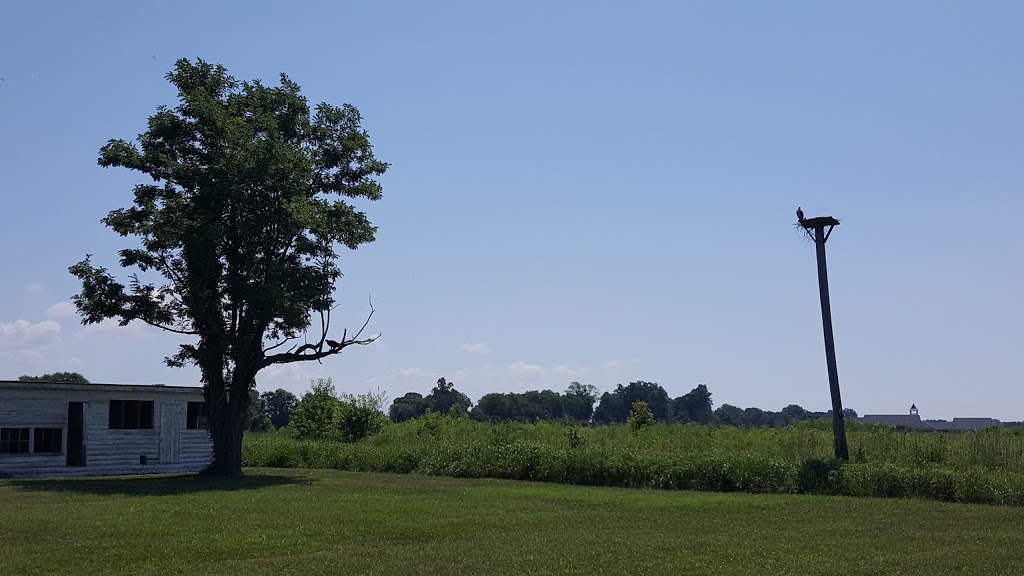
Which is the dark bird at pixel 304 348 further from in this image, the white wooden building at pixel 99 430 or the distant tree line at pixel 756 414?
the distant tree line at pixel 756 414

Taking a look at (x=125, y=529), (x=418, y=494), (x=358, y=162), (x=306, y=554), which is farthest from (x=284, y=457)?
(x=306, y=554)

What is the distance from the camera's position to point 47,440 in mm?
33375

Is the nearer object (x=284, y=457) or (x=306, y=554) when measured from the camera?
(x=306, y=554)

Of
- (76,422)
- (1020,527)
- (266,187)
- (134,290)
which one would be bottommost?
(1020,527)

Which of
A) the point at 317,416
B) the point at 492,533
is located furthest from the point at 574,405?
the point at 492,533

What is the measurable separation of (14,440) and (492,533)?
74.2ft

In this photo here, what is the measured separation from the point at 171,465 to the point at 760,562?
28247 millimetres

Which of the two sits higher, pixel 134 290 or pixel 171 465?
pixel 134 290

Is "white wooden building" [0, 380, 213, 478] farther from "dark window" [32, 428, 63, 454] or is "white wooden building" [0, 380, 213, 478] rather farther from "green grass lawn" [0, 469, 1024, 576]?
"green grass lawn" [0, 469, 1024, 576]

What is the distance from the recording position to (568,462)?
98.2 feet

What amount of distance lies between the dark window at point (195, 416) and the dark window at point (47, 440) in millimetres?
4833

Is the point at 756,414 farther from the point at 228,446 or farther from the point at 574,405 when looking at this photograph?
the point at 228,446

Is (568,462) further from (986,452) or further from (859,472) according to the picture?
(986,452)

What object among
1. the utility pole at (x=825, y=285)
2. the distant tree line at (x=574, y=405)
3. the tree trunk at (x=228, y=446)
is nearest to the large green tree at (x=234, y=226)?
the tree trunk at (x=228, y=446)
